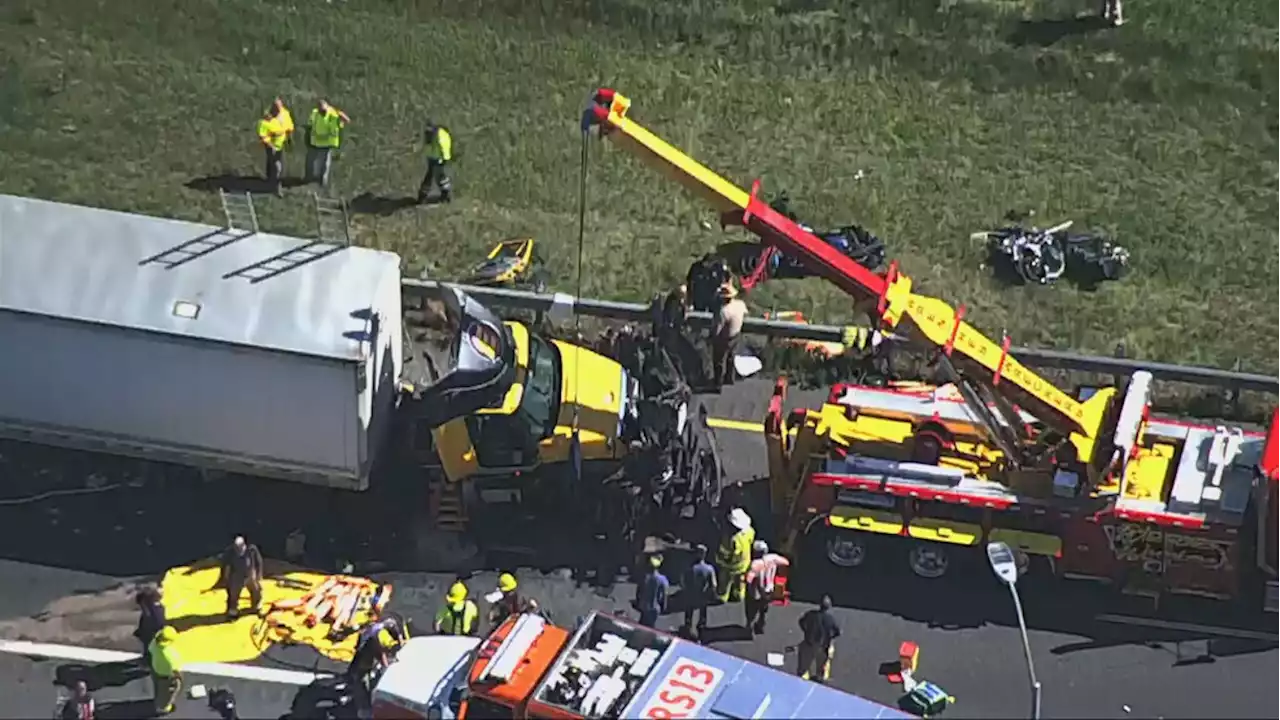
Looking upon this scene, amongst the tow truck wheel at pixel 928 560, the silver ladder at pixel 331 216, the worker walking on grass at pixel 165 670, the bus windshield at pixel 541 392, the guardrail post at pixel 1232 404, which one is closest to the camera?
the worker walking on grass at pixel 165 670

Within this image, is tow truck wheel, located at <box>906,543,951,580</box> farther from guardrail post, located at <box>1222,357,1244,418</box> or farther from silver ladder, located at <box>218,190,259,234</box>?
silver ladder, located at <box>218,190,259,234</box>

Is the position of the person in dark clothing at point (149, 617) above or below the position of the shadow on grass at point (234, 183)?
below

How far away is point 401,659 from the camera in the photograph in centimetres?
2162

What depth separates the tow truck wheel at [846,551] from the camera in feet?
79.0

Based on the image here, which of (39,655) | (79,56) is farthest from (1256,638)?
(79,56)

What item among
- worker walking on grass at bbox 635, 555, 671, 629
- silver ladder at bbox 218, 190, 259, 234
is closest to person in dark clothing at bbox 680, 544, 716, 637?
worker walking on grass at bbox 635, 555, 671, 629

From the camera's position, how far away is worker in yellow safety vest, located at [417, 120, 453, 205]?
30.2m

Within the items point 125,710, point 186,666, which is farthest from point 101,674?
point 186,666

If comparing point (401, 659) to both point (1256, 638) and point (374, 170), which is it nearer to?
point (1256, 638)

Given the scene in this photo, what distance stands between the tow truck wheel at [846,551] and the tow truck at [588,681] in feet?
11.2

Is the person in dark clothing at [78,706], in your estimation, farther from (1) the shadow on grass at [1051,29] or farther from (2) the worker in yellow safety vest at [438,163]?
(1) the shadow on grass at [1051,29]

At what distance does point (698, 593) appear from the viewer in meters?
23.7

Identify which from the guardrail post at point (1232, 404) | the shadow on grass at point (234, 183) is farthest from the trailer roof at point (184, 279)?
the guardrail post at point (1232, 404)

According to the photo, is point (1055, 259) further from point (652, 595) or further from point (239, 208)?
point (239, 208)
